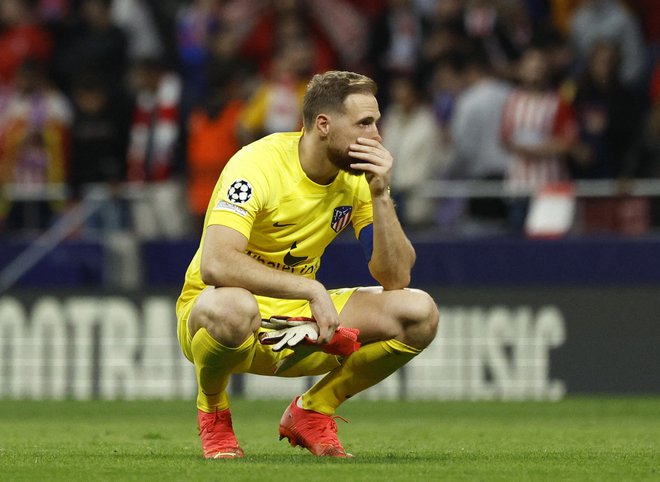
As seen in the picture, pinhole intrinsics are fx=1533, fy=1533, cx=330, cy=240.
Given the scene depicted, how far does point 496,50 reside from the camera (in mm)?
14859

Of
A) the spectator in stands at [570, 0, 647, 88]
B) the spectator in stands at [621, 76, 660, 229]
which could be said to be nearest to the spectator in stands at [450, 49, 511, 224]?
the spectator in stands at [570, 0, 647, 88]

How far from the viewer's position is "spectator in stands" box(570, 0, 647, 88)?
14383mm

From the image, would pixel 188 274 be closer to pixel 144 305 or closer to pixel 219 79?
pixel 144 305

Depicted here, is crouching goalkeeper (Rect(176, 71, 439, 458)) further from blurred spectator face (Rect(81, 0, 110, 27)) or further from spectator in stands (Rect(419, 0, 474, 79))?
blurred spectator face (Rect(81, 0, 110, 27))

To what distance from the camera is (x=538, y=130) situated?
44.3ft

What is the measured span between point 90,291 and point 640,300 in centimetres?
485

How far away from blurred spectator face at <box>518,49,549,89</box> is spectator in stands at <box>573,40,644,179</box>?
1.56ft

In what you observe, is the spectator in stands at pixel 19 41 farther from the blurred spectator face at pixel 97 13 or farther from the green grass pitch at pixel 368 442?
the green grass pitch at pixel 368 442

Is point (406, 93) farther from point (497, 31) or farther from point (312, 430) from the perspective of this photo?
point (312, 430)

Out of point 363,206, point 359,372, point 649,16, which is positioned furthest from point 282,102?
point 359,372

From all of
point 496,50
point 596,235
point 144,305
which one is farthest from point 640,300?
point 144,305

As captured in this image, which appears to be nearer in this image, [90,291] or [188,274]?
[188,274]

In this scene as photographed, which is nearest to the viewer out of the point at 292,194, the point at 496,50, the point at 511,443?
the point at 292,194

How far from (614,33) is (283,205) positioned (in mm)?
7992
